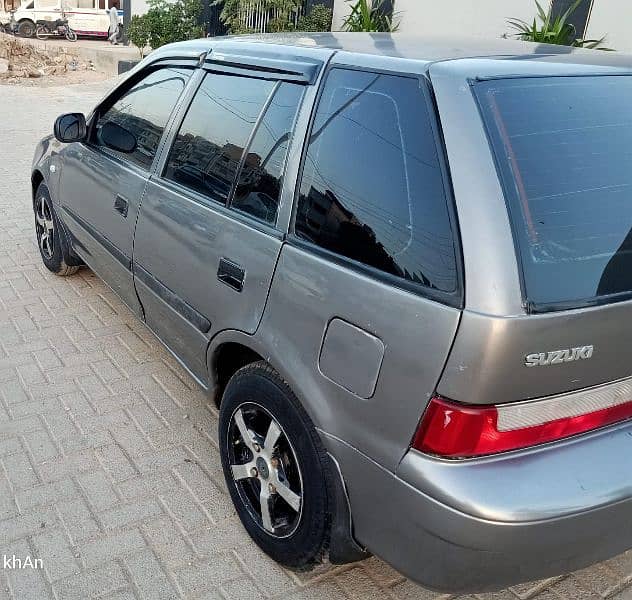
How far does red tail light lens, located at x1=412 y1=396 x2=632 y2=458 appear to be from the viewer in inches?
62.3

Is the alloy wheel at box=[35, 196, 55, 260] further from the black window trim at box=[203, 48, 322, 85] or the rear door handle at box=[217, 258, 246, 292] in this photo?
the rear door handle at box=[217, 258, 246, 292]

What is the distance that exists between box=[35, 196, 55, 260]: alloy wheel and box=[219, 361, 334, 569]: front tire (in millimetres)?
2706

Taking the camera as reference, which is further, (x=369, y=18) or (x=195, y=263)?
(x=369, y=18)

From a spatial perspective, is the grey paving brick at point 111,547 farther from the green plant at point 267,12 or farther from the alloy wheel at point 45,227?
the green plant at point 267,12

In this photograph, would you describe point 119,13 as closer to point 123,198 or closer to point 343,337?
point 123,198

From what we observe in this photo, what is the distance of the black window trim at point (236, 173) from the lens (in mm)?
2182

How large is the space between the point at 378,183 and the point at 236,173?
31.2 inches

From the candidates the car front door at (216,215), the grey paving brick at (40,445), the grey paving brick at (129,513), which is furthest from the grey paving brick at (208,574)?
the grey paving brick at (40,445)

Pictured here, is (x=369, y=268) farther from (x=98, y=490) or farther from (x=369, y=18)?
(x=369, y=18)


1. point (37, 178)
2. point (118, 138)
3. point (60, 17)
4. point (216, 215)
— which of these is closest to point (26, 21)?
point (60, 17)

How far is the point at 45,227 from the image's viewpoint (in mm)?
4613

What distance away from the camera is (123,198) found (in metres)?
3.15

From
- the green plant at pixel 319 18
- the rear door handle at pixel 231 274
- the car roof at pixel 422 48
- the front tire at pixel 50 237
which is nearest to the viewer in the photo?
the car roof at pixel 422 48

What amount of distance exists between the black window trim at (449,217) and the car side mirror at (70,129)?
2086mm
